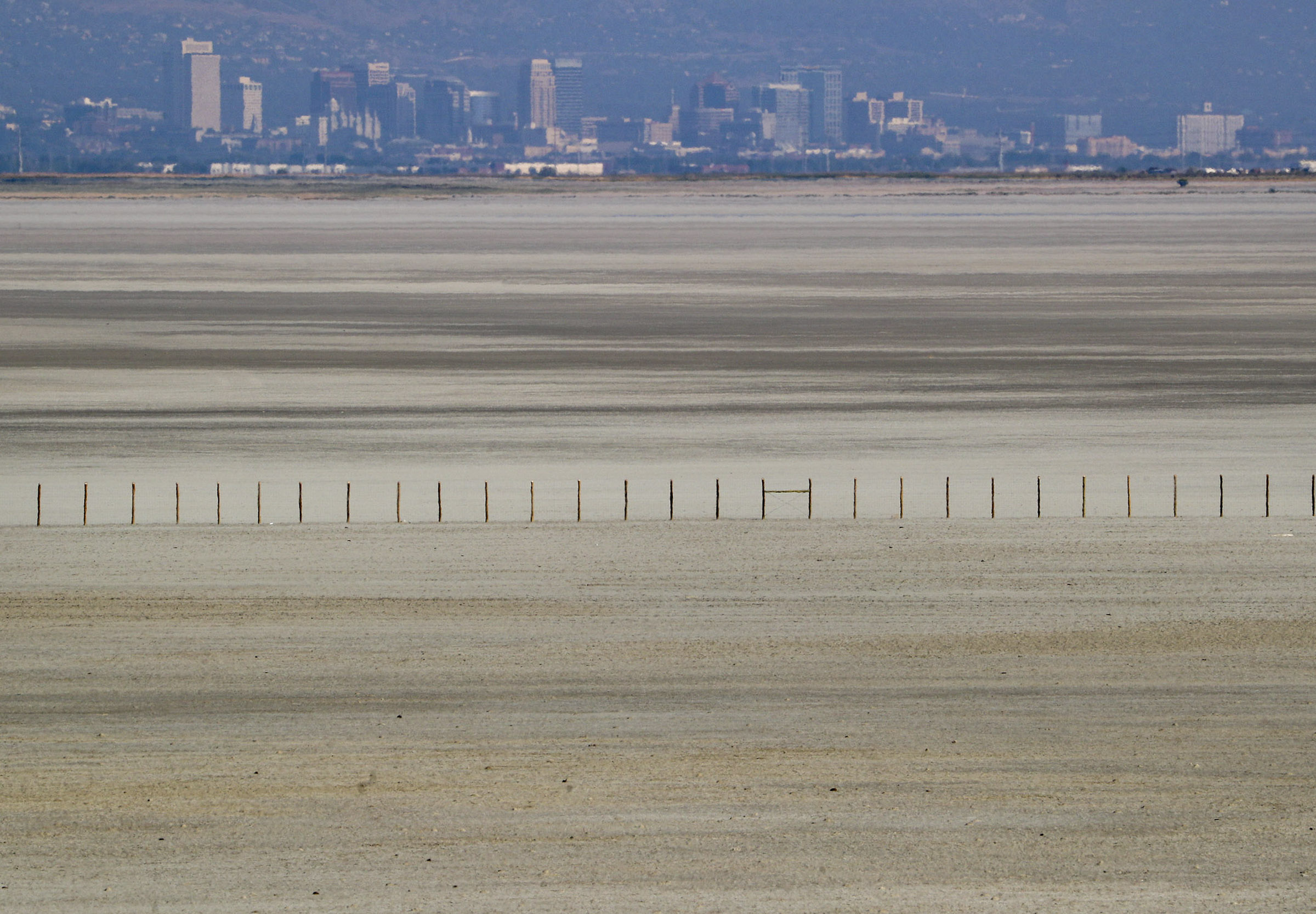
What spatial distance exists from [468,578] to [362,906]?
1510cm

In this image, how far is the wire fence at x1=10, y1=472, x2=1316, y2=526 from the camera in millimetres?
39875

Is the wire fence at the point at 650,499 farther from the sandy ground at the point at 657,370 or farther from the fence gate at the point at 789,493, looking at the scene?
the sandy ground at the point at 657,370

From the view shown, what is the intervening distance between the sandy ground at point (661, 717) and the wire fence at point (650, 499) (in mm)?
1379

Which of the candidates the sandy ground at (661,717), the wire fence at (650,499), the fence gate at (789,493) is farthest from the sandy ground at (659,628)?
the fence gate at (789,493)

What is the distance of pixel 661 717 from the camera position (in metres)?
26.0

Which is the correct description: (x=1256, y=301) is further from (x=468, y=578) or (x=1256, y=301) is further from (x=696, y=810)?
(x=696, y=810)

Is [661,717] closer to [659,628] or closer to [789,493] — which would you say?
[659,628]

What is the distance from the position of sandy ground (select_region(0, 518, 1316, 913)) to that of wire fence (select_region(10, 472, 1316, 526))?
1.38 metres

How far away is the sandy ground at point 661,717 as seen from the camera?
20.4 meters

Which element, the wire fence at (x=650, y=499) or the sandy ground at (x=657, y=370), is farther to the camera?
the sandy ground at (x=657, y=370)

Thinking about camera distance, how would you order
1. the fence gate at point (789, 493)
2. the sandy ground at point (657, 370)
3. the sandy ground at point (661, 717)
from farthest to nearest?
the sandy ground at point (657, 370)
the fence gate at point (789, 493)
the sandy ground at point (661, 717)

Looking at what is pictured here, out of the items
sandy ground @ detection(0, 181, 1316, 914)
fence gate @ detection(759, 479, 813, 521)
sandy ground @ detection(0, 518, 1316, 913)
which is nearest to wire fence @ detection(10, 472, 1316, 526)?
fence gate @ detection(759, 479, 813, 521)

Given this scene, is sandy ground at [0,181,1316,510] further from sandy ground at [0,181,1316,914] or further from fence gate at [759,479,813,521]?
fence gate at [759,479,813,521]

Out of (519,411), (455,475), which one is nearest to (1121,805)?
(455,475)
